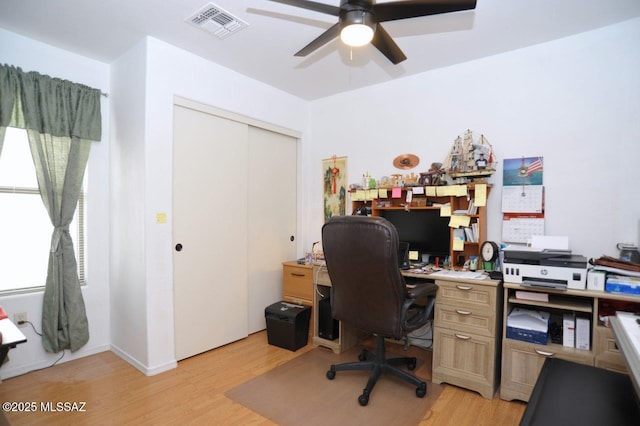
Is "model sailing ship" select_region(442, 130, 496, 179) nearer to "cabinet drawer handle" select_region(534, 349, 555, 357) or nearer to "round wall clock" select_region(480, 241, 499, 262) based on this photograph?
"round wall clock" select_region(480, 241, 499, 262)

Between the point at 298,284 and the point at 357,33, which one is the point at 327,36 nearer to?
the point at 357,33

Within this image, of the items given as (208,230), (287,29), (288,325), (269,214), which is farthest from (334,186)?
(287,29)

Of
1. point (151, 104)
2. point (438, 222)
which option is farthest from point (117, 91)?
point (438, 222)

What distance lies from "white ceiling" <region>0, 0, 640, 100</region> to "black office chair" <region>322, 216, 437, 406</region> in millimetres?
1510

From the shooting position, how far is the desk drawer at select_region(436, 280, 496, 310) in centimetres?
226

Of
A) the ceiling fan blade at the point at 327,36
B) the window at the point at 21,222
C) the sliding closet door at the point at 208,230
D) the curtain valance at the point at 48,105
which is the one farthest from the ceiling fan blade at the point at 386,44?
the window at the point at 21,222

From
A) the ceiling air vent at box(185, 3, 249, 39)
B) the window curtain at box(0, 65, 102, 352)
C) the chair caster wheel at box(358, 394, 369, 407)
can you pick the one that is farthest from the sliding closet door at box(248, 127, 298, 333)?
the chair caster wheel at box(358, 394, 369, 407)

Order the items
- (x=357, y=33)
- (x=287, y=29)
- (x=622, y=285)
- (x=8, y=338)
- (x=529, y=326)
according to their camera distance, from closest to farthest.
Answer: (x=8, y=338)
(x=357, y=33)
(x=622, y=285)
(x=529, y=326)
(x=287, y=29)

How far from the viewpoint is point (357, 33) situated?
1825mm

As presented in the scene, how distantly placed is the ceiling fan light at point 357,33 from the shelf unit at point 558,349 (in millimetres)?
1837

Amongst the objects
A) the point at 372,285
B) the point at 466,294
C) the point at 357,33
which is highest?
the point at 357,33

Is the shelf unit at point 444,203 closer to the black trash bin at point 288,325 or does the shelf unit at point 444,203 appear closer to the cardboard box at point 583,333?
the cardboard box at point 583,333

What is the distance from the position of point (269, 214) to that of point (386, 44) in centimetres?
214

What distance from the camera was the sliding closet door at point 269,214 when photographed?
3.46 meters
